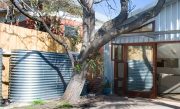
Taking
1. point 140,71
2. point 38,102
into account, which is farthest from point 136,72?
point 38,102

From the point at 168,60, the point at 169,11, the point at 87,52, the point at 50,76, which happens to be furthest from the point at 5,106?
the point at 168,60

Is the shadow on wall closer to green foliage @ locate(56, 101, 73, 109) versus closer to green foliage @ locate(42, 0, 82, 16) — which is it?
green foliage @ locate(56, 101, 73, 109)

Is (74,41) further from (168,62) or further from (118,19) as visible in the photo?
(168,62)

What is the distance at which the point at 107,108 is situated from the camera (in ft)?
42.5

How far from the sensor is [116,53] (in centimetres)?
→ 1744

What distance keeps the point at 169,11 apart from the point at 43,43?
538 cm

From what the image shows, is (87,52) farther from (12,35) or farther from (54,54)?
(12,35)

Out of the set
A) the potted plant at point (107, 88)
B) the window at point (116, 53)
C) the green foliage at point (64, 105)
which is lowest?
the green foliage at point (64, 105)

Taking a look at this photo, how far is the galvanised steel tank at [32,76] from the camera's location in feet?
43.5

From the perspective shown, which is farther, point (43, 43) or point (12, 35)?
point (43, 43)

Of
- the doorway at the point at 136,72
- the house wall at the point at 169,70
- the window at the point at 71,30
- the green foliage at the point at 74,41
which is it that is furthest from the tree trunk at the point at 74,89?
the house wall at the point at 169,70

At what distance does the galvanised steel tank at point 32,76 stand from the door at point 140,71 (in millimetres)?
3907

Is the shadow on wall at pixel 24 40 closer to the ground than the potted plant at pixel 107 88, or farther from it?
farther from it

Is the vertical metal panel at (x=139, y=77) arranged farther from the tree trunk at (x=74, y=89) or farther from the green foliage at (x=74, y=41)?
the tree trunk at (x=74, y=89)
